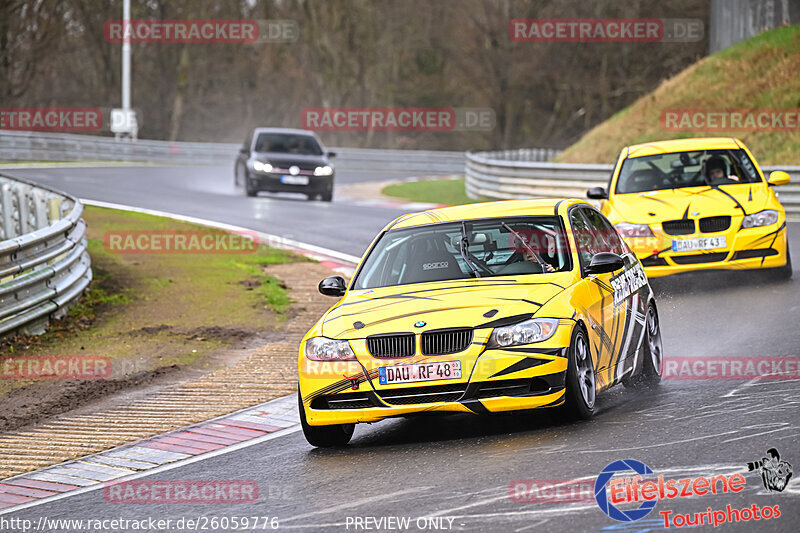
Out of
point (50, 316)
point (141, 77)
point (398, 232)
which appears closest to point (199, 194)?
point (50, 316)

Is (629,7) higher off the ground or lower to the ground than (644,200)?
higher

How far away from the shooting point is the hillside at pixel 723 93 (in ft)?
104

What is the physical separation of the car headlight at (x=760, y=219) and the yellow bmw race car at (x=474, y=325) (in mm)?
4962

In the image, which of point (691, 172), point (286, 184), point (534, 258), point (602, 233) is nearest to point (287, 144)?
point (286, 184)

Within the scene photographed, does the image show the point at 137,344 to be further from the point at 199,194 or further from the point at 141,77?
the point at 141,77

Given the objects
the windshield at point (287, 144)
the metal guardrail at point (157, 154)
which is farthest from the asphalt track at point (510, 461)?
the metal guardrail at point (157, 154)

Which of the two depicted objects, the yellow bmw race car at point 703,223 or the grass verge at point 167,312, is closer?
the grass verge at point 167,312

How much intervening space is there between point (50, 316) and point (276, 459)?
19.4 ft

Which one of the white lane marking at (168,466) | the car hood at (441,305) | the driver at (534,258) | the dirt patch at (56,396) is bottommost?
the dirt patch at (56,396)

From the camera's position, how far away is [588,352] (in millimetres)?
7953

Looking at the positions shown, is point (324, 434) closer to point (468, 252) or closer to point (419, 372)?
point (419, 372)

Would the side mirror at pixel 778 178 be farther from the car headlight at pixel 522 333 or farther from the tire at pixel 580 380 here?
the car headlight at pixel 522 333

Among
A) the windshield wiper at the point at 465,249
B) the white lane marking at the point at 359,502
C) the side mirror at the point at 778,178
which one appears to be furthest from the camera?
the side mirror at the point at 778,178

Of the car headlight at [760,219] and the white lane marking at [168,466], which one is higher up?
the car headlight at [760,219]
